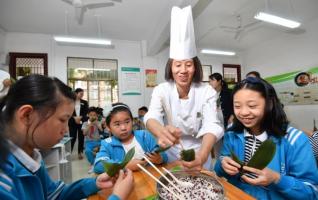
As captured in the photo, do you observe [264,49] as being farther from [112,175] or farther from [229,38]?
[112,175]

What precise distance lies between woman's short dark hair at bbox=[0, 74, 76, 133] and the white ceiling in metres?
3.17

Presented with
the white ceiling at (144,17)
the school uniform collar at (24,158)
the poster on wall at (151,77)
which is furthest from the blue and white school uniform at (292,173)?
the poster on wall at (151,77)

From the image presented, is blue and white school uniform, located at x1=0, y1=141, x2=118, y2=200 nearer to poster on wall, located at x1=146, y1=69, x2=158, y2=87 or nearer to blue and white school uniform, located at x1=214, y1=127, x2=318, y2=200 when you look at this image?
blue and white school uniform, located at x1=214, y1=127, x2=318, y2=200

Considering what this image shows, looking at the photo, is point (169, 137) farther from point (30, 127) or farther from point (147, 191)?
point (30, 127)

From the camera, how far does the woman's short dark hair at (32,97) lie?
2.33 feet

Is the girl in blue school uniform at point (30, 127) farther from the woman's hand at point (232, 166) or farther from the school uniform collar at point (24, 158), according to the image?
the woman's hand at point (232, 166)

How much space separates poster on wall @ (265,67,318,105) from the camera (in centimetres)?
528

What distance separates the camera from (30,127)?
72 cm

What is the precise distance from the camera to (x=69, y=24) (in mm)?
5137

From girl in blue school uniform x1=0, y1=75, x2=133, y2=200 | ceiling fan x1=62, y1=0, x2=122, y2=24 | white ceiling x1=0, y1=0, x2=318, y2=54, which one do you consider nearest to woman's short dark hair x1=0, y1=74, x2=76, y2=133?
girl in blue school uniform x1=0, y1=75, x2=133, y2=200

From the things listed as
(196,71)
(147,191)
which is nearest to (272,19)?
(196,71)

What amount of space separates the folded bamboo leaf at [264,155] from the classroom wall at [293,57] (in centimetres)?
576

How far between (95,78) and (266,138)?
18.6 ft

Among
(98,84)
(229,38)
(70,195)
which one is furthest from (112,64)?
(70,195)
